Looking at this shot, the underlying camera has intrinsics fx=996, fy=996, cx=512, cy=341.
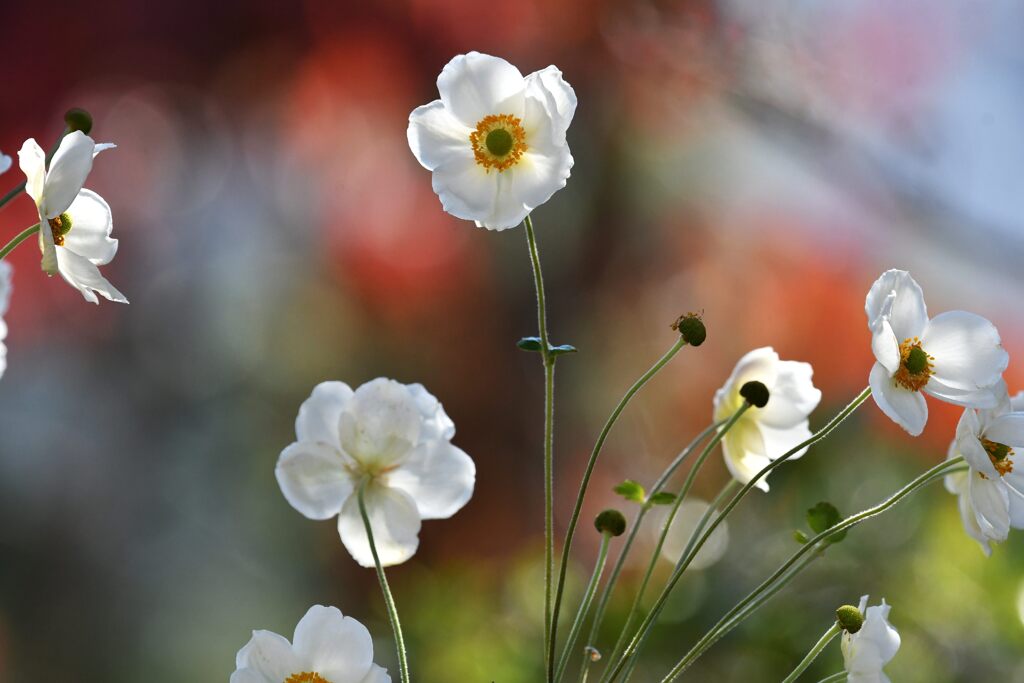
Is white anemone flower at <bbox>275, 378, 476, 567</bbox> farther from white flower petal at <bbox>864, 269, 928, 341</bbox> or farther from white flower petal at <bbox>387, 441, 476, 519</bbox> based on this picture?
white flower petal at <bbox>864, 269, 928, 341</bbox>

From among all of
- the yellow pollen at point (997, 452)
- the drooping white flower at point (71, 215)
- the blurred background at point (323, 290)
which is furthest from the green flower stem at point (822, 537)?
the blurred background at point (323, 290)

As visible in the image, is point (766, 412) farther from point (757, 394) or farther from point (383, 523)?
point (383, 523)

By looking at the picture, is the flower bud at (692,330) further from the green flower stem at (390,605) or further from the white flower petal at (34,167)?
the white flower petal at (34,167)

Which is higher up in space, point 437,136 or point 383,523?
point 437,136

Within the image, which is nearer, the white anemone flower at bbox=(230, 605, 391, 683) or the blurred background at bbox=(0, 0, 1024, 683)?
the white anemone flower at bbox=(230, 605, 391, 683)

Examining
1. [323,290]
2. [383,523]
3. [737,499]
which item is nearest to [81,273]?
[383,523]

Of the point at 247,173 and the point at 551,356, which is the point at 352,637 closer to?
the point at 551,356

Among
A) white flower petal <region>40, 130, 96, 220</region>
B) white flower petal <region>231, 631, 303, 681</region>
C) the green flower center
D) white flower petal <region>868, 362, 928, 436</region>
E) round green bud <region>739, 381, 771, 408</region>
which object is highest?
the green flower center

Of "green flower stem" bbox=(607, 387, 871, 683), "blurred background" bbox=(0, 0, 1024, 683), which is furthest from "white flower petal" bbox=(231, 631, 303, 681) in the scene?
"blurred background" bbox=(0, 0, 1024, 683)
